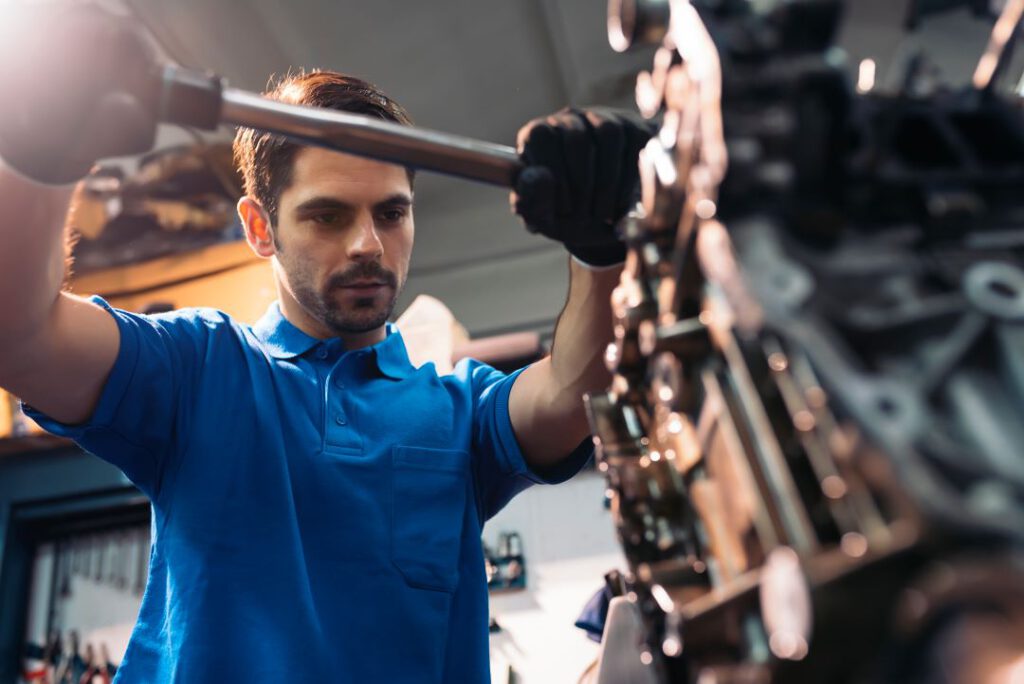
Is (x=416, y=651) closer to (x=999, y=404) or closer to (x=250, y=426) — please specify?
(x=250, y=426)

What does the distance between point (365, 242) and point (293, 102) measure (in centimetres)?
30

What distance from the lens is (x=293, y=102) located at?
4.32 ft

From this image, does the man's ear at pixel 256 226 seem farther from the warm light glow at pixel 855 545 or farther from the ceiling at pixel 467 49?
the warm light glow at pixel 855 545

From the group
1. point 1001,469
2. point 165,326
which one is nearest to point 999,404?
point 1001,469

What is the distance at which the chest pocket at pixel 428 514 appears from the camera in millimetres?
1095

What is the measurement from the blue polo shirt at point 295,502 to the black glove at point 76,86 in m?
0.38

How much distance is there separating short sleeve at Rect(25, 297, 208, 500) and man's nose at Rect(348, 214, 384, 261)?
0.28 metres

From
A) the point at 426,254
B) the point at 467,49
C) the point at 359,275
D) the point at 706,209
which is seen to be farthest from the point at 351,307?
the point at 426,254

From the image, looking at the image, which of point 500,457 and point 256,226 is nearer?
point 500,457

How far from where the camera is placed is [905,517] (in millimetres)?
A: 332

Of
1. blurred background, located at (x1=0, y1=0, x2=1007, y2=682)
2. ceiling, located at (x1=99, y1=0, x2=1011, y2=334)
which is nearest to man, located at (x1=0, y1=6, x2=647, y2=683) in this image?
blurred background, located at (x1=0, y1=0, x2=1007, y2=682)

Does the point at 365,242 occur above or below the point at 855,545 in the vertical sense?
above

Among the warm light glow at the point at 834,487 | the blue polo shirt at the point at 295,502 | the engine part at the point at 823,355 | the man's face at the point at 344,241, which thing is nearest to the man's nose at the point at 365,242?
the man's face at the point at 344,241

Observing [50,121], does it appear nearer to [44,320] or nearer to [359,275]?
[44,320]
